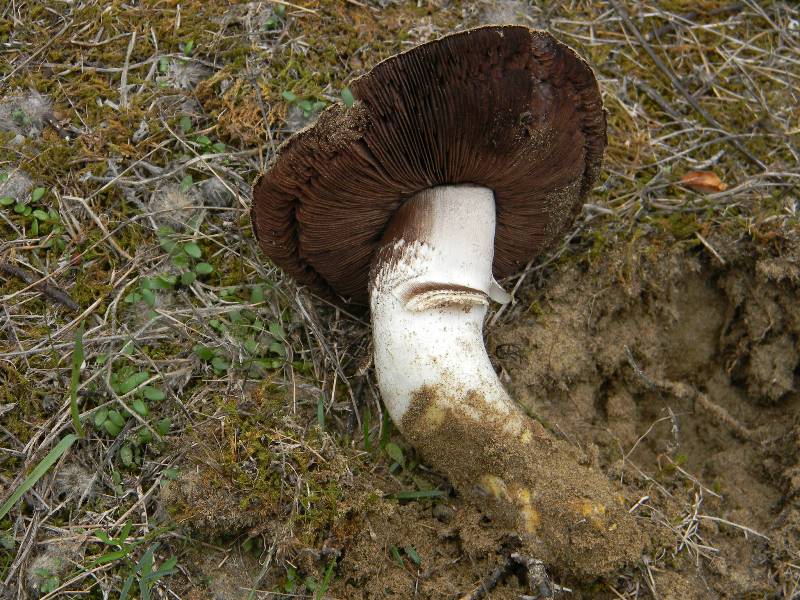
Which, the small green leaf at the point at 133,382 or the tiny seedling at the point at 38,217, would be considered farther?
the tiny seedling at the point at 38,217

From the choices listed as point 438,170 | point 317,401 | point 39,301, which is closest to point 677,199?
point 438,170

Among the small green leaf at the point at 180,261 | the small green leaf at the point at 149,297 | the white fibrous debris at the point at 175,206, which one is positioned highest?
the white fibrous debris at the point at 175,206

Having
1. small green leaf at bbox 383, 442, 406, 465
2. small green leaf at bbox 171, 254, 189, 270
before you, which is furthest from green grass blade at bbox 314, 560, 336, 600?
small green leaf at bbox 171, 254, 189, 270

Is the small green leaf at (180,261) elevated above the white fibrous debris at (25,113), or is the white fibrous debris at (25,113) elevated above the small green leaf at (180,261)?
the white fibrous debris at (25,113)

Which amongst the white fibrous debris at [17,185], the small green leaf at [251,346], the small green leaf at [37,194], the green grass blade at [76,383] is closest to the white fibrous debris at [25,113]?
the white fibrous debris at [17,185]

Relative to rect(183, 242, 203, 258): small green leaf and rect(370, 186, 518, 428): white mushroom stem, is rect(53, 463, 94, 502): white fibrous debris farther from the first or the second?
rect(370, 186, 518, 428): white mushroom stem

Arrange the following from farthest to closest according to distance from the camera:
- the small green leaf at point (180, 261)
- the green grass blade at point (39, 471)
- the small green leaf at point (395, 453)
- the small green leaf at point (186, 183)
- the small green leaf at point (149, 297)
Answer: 1. the small green leaf at point (186, 183)
2. the small green leaf at point (180, 261)
3. the small green leaf at point (149, 297)
4. the small green leaf at point (395, 453)
5. the green grass blade at point (39, 471)

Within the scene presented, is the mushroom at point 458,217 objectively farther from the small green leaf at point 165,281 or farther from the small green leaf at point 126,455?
the small green leaf at point 126,455
